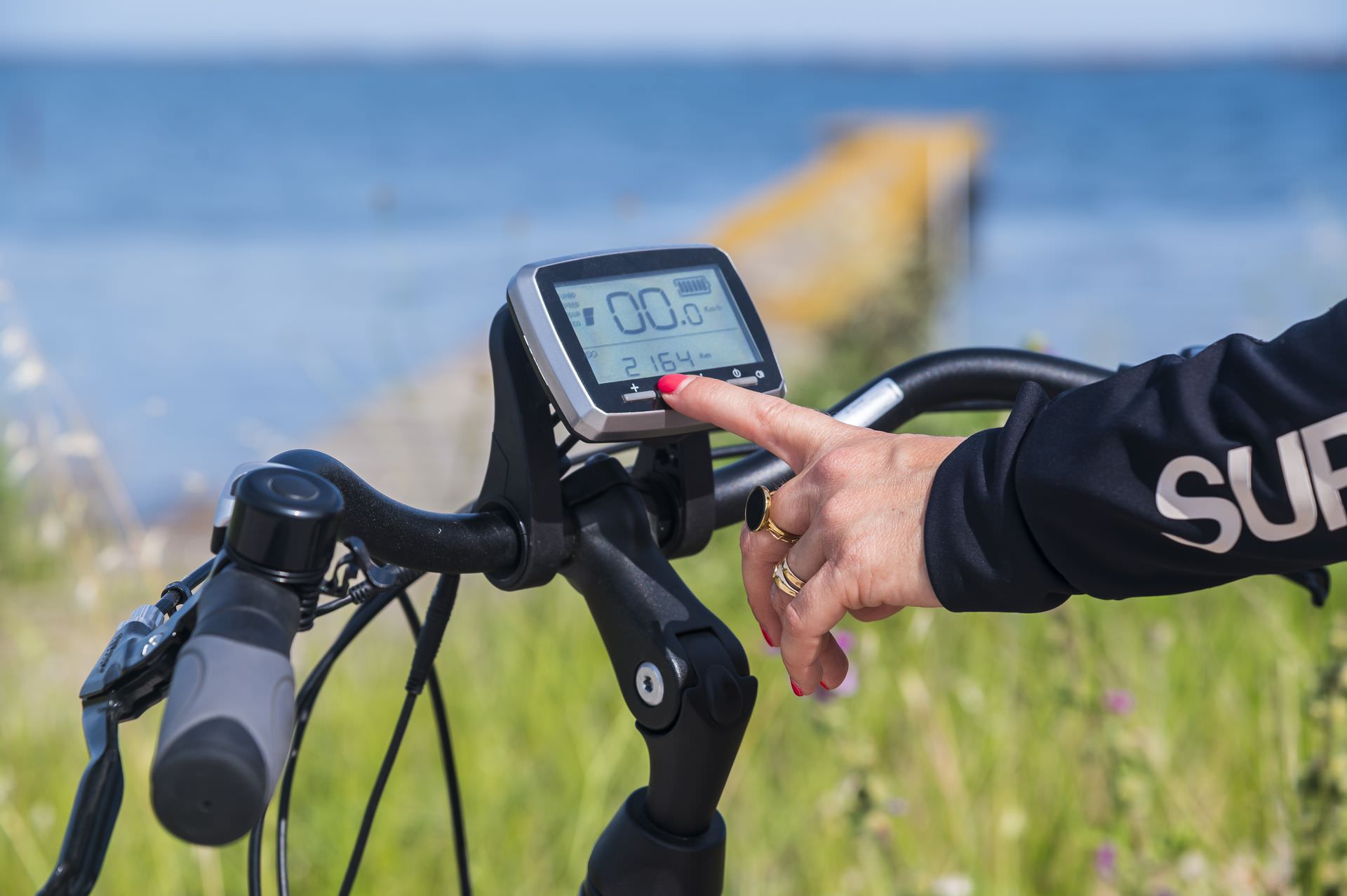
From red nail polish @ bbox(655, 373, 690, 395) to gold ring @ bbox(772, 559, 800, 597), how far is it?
152 millimetres

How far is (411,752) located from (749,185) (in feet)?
69.7

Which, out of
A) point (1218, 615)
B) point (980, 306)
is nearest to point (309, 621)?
point (1218, 615)

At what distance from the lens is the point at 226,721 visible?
61cm

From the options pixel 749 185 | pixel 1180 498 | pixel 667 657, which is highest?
pixel 1180 498

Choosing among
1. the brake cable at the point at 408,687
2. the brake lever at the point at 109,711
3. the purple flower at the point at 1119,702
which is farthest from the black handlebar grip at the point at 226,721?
the purple flower at the point at 1119,702

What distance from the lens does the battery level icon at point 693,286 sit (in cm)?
103

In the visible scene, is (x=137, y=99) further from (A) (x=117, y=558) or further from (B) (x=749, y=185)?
(A) (x=117, y=558)

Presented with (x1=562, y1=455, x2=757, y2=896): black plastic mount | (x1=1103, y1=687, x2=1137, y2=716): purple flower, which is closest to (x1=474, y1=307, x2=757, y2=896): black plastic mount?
(x1=562, y1=455, x2=757, y2=896): black plastic mount

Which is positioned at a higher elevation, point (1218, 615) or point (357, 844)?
point (357, 844)

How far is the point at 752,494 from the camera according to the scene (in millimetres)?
963

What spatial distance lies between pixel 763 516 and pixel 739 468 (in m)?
0.15

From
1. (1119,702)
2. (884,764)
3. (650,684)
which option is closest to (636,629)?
(650,684)

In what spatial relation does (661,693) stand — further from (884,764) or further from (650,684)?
(884,764)

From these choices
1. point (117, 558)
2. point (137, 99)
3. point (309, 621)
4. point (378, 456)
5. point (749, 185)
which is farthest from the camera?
point (137, 99)
